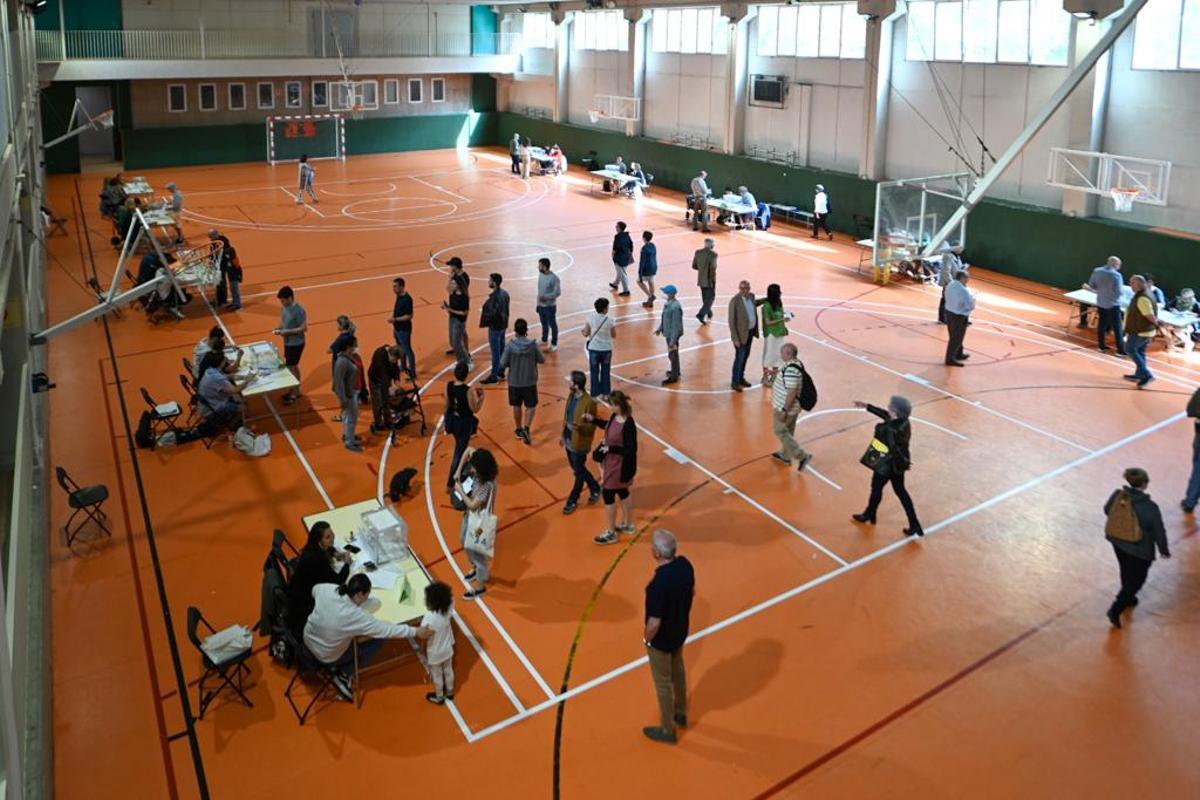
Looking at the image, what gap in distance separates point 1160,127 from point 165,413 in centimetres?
2093

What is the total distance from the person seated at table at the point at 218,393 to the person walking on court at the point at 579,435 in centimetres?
545

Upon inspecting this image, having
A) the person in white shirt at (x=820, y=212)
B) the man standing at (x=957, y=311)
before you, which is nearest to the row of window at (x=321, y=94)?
the person in white shirt at (x=820, y=212)

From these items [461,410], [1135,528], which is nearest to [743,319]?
[461,410]

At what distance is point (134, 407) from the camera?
15.8 m

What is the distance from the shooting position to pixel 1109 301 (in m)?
18.4

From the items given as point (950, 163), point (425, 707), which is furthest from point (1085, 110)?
point (425, 707)

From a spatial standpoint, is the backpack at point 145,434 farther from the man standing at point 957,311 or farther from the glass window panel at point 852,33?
the glass window panel at point 852,33

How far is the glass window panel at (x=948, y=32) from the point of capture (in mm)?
25953

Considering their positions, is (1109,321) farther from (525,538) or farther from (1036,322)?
(525,538)

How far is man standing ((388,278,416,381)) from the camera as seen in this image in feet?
52.2

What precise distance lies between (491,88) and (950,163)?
2908 centimetres

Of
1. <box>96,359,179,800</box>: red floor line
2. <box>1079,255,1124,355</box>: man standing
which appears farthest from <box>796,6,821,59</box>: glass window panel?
<box>96,359,179,800</box>: red floor line

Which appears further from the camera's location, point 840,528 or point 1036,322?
point 1036,322

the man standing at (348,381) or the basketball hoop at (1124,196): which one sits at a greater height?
the basketball hoop at (1124,196)
